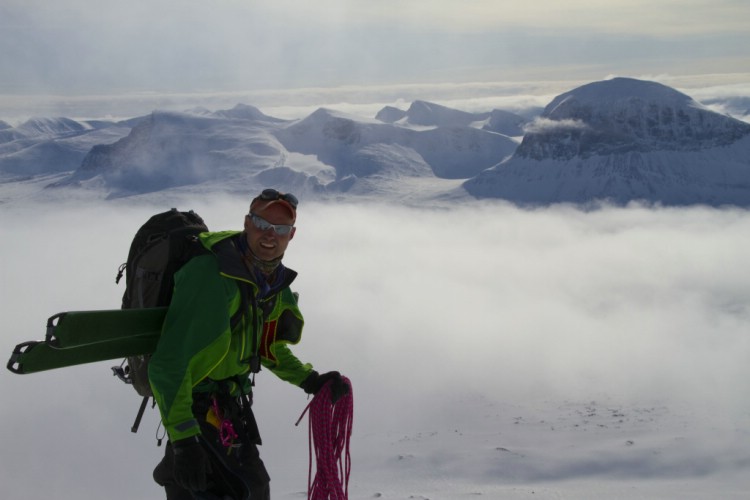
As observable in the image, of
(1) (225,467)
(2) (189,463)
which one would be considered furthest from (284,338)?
(2) (189,463)

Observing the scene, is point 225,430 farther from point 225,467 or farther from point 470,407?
point 470,407

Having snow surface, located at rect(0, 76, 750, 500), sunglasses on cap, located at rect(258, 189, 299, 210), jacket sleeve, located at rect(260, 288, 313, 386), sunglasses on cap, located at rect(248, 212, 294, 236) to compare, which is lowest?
snow surface, located at rect(0, 76, 750, 500)

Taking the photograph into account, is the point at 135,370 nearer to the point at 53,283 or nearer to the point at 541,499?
the point at 541,499

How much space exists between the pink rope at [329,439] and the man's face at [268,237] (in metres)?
1.48

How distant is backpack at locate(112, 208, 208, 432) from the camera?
5.04 meters

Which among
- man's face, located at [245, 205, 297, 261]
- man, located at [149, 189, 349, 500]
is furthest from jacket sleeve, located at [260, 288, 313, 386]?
man's face, located at [245, 205, 297, 261]

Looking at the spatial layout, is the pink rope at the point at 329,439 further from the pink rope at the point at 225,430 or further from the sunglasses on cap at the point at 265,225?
the sunglasses on cap at the point at 265,225

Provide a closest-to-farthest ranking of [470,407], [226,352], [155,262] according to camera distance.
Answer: [226,352] < [155,262] < [470,407]

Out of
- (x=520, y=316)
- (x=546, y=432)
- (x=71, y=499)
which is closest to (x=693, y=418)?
(x=546, y=432)

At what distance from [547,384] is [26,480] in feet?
204

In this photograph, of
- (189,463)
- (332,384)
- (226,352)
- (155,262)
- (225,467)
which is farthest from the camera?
(332,384)

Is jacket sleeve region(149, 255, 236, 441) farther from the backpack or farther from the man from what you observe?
the backpack

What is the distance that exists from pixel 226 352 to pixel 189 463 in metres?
0.75

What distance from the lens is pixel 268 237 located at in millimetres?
5074
